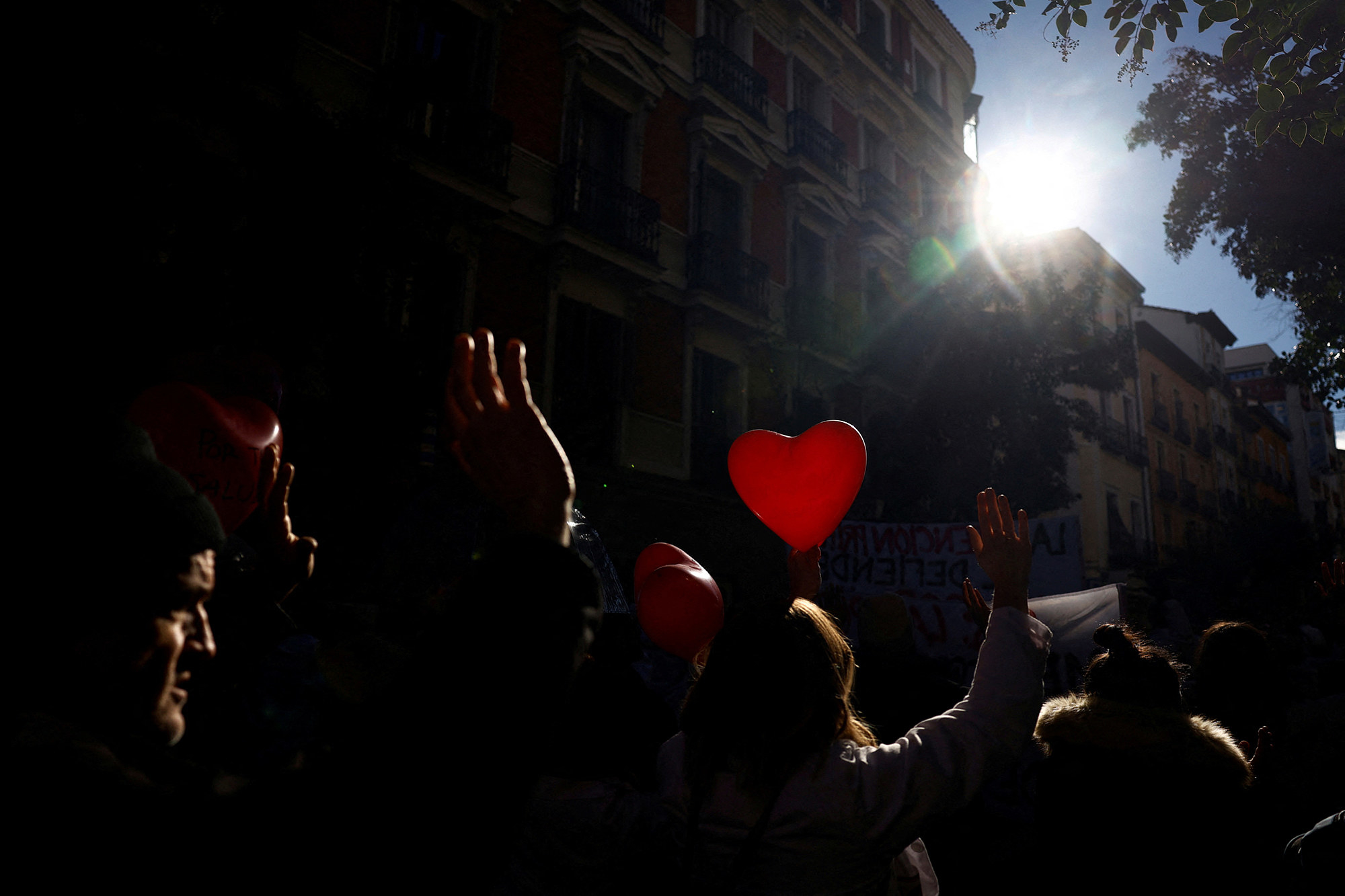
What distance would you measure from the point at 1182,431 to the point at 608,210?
1079 inches

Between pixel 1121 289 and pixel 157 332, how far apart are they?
30292 mm

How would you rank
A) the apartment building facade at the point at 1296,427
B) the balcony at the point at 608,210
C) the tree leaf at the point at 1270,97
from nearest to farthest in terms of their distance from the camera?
the tree leaf at the point at 1270,97 < the balcony at the point at 608,210 < the apartment building facade at the point at 1296,427

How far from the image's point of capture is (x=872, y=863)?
1.67 metres

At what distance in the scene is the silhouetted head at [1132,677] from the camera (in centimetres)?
222

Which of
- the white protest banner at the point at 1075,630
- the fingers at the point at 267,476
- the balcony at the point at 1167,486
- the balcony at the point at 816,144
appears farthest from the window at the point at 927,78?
the fingers at the point at 267,476

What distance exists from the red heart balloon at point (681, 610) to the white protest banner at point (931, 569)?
2.82 meters

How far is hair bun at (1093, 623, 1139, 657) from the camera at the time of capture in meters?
2.28

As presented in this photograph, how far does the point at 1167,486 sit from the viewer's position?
28125mm

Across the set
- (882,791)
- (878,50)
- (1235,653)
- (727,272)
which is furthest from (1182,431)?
(882,791)

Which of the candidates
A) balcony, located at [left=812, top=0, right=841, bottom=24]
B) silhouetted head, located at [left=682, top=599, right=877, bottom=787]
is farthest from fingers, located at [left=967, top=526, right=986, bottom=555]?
balcony, located at [left=812, top=0, right=841, bottom=24]

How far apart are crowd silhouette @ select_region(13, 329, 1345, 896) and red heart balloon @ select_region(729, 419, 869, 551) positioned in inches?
26.1

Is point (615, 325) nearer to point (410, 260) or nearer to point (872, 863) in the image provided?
point (410, 260)

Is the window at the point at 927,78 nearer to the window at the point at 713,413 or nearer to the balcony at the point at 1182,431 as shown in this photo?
the window at the point at 713,413

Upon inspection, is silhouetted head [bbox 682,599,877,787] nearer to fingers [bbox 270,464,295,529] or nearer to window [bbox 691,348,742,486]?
fingers [bbox 270,464,295,529]
